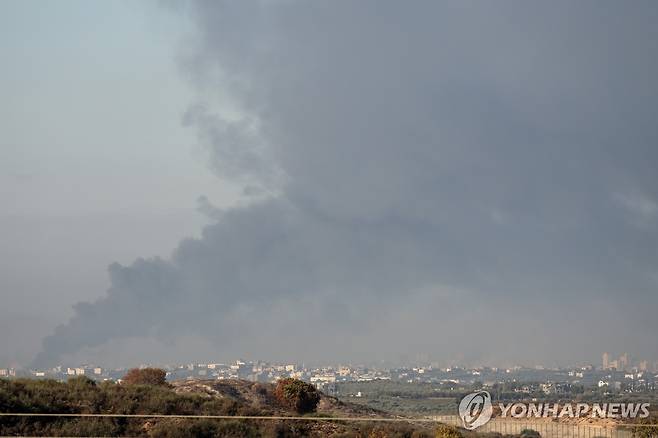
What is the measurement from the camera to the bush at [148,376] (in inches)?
1898

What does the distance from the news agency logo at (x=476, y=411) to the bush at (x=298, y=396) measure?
27.3 feet

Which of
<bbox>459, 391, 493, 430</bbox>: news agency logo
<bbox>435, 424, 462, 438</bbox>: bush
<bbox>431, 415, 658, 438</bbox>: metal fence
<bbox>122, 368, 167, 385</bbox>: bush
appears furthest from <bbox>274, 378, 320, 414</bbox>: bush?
<bbox>435, 424, 462, 438</bbox>: bush

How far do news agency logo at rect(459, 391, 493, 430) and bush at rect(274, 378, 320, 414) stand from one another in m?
8.32

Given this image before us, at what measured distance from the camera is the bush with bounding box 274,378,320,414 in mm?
43469

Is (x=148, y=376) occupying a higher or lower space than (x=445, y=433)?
higher

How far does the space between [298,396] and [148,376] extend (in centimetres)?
985

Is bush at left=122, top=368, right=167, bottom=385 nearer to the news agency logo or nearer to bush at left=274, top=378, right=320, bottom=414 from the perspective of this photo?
bush at left=274, top=378, right=320, bottom=414

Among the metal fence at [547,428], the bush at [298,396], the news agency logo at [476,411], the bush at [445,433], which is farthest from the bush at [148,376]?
the bush at [445,433]

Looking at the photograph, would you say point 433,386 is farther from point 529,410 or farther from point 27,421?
point 27,421

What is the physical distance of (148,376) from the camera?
48.9 metres

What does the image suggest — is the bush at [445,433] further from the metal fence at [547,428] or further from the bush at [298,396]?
the bush at [298,396]

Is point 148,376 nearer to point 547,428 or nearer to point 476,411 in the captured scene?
point 476,411

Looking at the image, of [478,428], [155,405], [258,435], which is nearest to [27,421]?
[155,405]

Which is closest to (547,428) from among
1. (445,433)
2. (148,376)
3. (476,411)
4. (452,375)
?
(476,411)
